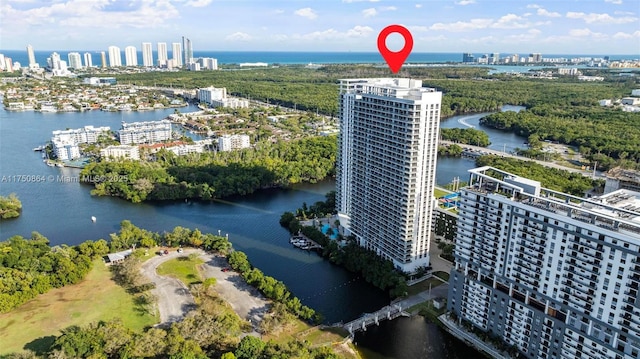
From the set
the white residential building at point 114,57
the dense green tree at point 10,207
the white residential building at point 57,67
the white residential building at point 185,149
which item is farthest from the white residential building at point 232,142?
the white residential building at point 114,57

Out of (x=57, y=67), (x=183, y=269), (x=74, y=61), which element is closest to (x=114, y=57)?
(x=74, y=61)

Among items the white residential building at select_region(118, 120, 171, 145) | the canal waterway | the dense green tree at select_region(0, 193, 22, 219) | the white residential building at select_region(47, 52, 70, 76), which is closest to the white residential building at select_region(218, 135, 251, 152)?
the white residential building at select_region(118, 120, 171, 145)

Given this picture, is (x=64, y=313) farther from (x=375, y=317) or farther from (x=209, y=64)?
(x=209, y=64)

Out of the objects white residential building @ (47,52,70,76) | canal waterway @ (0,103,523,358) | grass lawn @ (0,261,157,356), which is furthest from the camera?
white residential building @ (47,52,70,76)

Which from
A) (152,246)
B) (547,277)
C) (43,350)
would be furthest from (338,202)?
(43,350)

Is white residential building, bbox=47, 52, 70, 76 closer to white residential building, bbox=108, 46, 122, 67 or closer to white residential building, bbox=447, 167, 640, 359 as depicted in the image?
white residential building, bbox=108, 46, 122, 67

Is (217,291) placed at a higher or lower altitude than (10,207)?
lower

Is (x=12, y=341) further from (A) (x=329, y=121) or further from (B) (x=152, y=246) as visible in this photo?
(A) (x=329, y=121)
